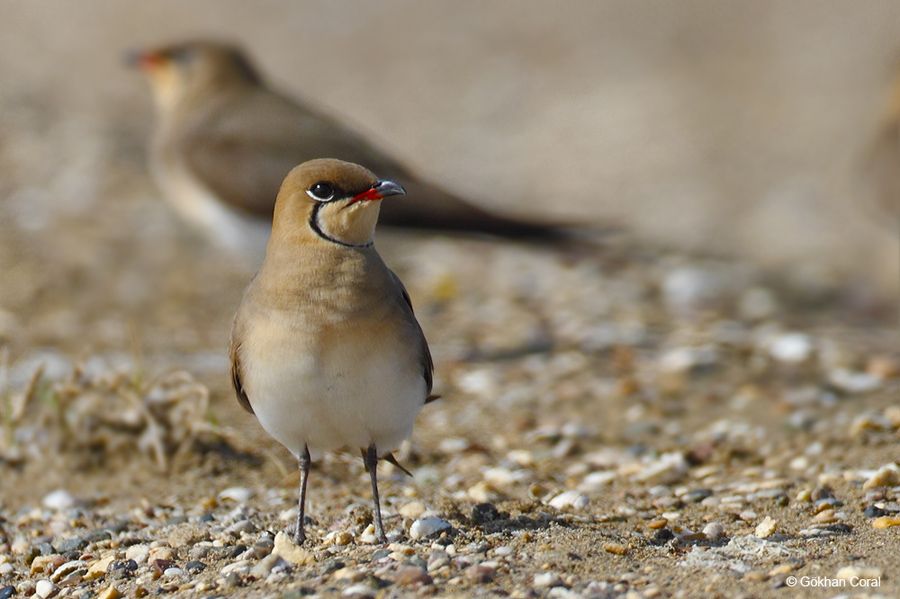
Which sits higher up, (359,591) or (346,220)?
(346,220)

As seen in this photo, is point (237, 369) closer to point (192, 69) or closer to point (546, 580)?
point (546, 580)

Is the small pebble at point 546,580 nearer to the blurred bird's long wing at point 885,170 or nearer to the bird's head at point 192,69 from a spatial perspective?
the bird's head at point 192,69

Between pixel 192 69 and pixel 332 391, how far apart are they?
4951 mm

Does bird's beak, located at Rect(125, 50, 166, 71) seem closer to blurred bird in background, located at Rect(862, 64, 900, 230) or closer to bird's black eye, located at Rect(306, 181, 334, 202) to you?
blurred bird in background, located at Rect(862, 64, 900, 230)

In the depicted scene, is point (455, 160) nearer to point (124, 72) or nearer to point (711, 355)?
point (124, 72)

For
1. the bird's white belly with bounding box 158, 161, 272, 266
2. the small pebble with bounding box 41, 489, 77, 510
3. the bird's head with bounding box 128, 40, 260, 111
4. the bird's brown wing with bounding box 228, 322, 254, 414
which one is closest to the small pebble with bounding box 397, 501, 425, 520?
the bird's brown wing with bounding box 228, 322, 254, 414

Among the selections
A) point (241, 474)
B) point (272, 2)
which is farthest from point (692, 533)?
point (272, 2)

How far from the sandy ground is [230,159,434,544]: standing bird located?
0.37 metres

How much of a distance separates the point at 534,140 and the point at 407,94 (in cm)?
190

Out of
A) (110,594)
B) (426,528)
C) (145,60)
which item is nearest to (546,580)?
(426,528)

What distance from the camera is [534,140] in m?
12.4

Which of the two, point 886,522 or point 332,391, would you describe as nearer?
point 332,391

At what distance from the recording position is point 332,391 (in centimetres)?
384

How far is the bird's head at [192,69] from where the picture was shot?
323 inches
